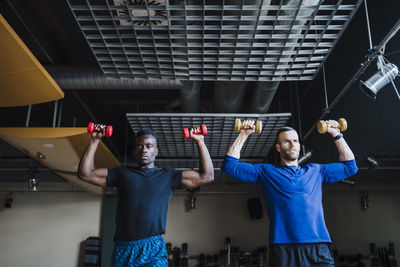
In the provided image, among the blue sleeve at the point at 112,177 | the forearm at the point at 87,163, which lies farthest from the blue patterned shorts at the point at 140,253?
the forearm at the point at 87,163

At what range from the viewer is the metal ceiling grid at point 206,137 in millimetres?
4211

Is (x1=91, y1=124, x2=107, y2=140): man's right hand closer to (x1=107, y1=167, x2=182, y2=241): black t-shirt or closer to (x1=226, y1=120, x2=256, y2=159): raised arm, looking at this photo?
(x1=107, y1=167, x2=182, y2=241): black t-shirt

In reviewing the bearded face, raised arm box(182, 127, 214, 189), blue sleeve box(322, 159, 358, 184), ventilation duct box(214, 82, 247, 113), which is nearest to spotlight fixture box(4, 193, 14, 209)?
ventilation duct box(214, 82, 247, 113)

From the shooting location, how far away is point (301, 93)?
5352 millimetres

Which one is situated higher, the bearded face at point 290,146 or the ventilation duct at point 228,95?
the ventilation duct at point 228,95

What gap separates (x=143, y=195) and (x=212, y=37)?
4.36 ft

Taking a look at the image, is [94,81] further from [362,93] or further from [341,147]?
[362,93]

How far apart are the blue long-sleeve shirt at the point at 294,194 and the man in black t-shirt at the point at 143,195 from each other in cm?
30

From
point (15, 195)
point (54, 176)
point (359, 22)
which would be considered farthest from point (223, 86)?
point (15, 195)

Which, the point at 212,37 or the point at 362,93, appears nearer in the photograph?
the point at 212,37

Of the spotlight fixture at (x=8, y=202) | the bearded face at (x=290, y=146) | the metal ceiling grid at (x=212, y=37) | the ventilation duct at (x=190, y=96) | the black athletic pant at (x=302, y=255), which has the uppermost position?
the ventilation duct at (x=190, y=96)

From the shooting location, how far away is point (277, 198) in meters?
2.09

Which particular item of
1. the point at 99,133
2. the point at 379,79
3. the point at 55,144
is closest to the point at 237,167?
the point at 99,133

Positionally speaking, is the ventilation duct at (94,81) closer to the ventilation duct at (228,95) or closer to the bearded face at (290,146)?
the ventilation duct at (228,95)
